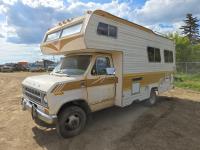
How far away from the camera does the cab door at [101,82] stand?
235 inches

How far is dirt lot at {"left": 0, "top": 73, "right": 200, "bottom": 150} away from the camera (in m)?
5.15

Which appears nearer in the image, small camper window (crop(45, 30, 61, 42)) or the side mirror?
the side mirror

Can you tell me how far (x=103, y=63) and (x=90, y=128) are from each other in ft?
6.98

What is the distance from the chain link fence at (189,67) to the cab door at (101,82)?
58.0 feet

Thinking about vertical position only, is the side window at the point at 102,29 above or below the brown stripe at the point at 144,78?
above

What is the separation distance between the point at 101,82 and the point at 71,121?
1.53 metres

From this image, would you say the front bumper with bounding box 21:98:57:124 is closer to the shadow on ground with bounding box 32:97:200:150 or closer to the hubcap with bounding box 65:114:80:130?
the hubcap with bounding box 65:114:80:130

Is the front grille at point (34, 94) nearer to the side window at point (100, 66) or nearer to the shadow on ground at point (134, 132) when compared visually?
the shadow on ground at point (134, 132)

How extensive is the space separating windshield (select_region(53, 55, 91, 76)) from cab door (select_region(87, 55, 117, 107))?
11.1 inches

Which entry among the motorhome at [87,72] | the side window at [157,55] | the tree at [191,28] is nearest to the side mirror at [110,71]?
A: the motorhome at [87,72]

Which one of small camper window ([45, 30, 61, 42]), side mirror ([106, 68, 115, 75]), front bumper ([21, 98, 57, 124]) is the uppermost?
small camper window ([45, 30, 61, 42])

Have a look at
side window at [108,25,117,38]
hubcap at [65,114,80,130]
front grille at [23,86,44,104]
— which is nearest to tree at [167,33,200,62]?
side window at [108,25,117,38]

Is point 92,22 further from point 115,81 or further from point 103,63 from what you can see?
point 115,81

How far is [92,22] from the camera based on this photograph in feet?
18.3
